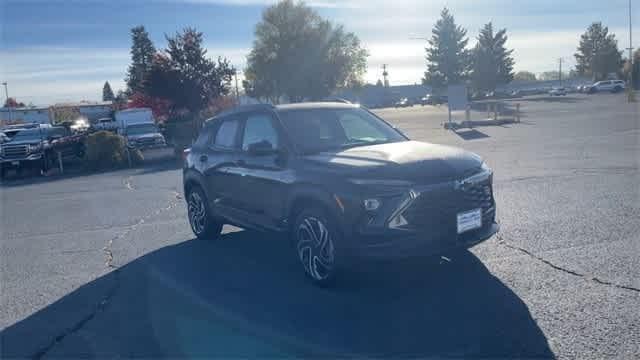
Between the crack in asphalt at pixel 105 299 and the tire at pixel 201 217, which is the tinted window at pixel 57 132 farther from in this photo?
the tire at pixel 201 217

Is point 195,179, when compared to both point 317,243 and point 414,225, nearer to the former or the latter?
Answer: point 317,243

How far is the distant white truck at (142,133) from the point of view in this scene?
27108 mm

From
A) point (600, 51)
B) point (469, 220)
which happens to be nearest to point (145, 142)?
point (469, 220)

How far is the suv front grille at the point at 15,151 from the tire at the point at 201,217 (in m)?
16.6

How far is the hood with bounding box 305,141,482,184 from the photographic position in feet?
19.1

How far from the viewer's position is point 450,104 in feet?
112

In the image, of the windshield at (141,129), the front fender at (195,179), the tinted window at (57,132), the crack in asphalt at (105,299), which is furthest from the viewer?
the windshield at (141,129)

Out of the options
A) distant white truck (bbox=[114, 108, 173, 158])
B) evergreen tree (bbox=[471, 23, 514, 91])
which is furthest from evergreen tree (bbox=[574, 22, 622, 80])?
distant white truck (bbox=[114, 108, 173, 158])

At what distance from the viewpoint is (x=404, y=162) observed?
5.97 meters

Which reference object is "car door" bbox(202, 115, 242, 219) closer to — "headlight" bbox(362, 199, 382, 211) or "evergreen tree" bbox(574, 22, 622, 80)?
"headlight" bbox(362, 199, 382, 211)

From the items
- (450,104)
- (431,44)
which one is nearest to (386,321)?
(450,104)

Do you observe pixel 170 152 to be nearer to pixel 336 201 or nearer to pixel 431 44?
pixel 336 201

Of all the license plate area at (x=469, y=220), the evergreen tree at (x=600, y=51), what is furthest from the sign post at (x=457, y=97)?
the evergreen tree at (x=600, y=51)

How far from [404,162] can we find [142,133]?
81.8 feet
